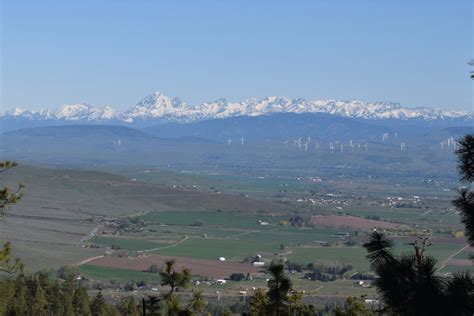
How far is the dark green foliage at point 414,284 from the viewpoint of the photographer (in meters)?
7.75

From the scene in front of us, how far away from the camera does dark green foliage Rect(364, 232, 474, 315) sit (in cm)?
775

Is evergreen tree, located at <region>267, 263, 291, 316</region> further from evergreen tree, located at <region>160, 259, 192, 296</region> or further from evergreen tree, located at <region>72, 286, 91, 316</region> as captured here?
evergreen tree, located at <region>72, 286, 91, 316</region>

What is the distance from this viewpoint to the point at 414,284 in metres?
7.96

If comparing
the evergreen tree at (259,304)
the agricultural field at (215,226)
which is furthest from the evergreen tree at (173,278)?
the agricultural field at (215,226)

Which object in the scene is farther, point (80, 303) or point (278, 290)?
point (80, 303)

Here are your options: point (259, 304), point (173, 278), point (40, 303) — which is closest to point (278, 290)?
point (173, 278)

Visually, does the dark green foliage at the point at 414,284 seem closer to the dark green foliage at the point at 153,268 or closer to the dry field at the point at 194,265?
the dry field at the point at 194,265

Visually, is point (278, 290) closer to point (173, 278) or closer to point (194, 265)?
point (173, 278)

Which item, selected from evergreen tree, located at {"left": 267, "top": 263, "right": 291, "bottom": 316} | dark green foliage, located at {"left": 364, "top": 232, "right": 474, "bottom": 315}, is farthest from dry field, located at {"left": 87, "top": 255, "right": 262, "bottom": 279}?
dark green foliage, located at {"left": 364, "top": 232, "right": 474, "bottom": 315}

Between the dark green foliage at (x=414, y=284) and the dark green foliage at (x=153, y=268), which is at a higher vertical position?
the dark green foliage at (x=414, y=284)

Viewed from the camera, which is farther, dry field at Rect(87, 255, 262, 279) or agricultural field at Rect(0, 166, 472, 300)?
agricultural field at Rect(0, 166, 472, 300)

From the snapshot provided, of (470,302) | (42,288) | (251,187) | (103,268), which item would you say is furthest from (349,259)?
(251,187)

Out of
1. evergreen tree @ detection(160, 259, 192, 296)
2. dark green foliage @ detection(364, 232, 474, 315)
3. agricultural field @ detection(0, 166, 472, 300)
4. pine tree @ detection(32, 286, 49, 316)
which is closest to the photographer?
dark green foliage @ detection(364, 232, 474, 315)

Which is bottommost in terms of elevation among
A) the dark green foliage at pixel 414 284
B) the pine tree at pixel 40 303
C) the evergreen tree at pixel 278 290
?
the pine tree at pixel 40 303
